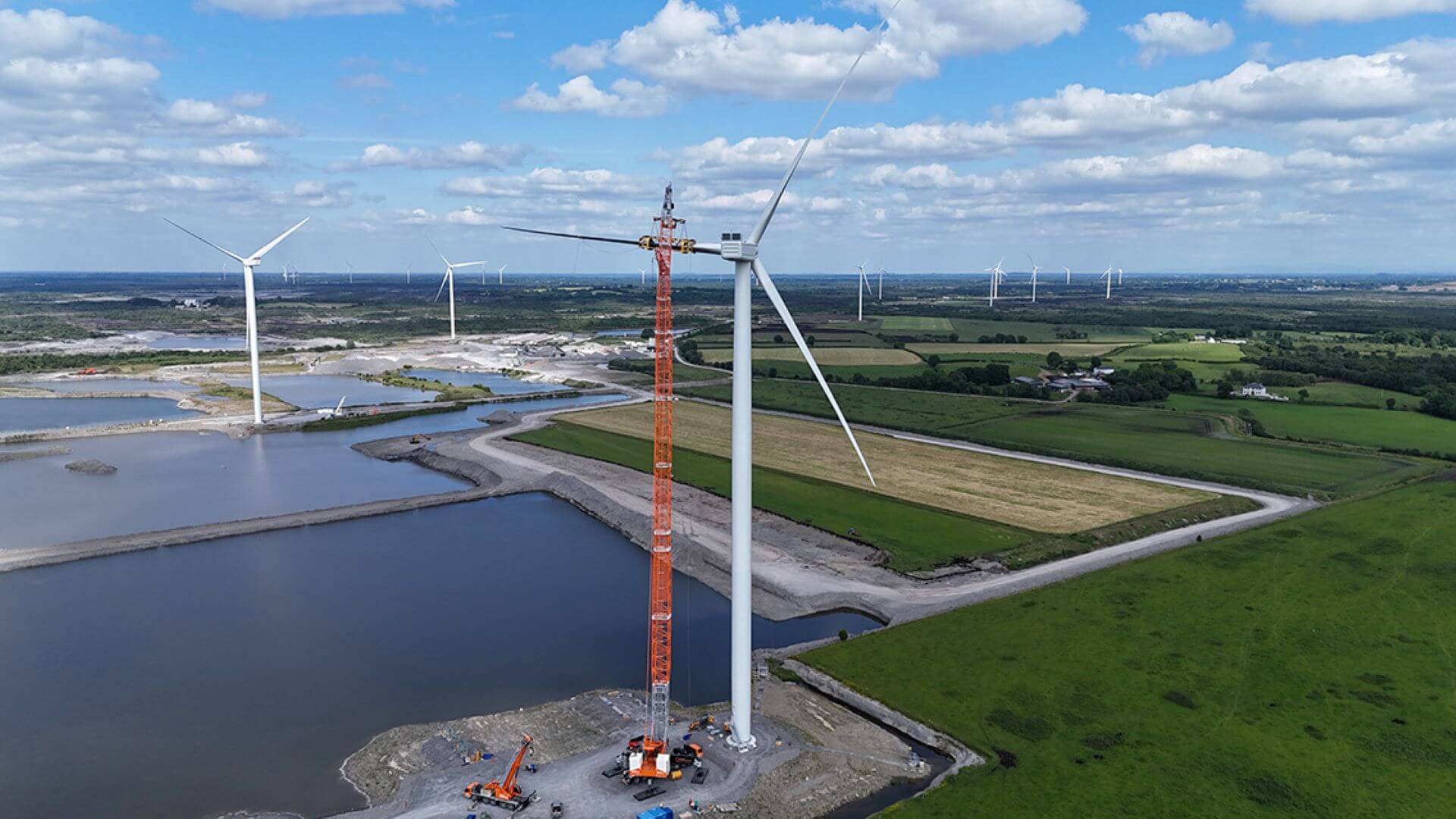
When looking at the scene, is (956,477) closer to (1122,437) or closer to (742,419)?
(1122,437)

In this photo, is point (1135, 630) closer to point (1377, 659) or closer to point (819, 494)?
point (1377, 659)

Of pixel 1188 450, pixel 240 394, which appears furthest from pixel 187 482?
pixel 1188 450

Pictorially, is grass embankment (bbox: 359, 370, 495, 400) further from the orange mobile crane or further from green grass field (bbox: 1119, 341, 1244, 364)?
green grass field (bbox: 1119, 341, 1244, 364)

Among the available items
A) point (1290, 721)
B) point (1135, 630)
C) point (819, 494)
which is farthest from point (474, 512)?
point (1290, 721)

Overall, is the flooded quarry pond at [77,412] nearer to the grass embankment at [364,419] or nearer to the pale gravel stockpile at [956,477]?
the grass embankment at [364,419]

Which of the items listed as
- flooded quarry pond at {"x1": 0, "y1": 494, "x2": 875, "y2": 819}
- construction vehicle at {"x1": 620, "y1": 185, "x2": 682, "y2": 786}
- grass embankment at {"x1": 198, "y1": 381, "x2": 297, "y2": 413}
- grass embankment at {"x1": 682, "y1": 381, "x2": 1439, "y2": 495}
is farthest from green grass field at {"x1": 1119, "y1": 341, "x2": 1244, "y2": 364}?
construction vehicle at {"x1": 620, "y1": 185, "x2": 682, "y2": 786}

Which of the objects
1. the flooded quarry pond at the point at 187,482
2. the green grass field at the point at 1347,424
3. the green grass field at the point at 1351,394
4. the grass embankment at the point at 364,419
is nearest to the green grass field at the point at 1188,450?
the green grass field at the point at 1347,424
